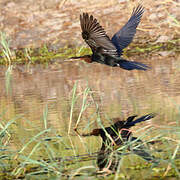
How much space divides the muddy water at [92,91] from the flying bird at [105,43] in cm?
34

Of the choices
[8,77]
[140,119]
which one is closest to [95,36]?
[140,119]

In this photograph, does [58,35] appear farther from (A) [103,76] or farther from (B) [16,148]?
(B) [16,148]

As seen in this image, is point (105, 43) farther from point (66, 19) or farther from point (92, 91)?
point (66, 19)

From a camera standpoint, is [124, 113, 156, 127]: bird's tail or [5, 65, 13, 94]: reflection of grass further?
[5, 65, 13, 94]: reflection of grass

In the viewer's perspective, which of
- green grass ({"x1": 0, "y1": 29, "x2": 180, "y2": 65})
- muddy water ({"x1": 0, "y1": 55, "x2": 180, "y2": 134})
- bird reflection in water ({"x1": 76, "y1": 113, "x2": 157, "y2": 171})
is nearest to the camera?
bird reflection in water ({"x1": 76, "y1": 113, "x2": 157, "y2": 171})

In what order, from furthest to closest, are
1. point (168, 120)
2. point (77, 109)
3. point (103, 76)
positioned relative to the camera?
1. point (103, 76)
2. point (77, 109)
3. point (168, 120)

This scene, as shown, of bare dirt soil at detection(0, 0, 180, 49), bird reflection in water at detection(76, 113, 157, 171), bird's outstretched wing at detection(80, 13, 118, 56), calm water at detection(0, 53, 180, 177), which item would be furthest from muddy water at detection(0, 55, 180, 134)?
bare dirt soil at detection(0, 0, 180, 49)

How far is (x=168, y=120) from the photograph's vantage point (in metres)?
5.18

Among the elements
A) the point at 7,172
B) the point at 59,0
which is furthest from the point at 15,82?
the point at 59,0

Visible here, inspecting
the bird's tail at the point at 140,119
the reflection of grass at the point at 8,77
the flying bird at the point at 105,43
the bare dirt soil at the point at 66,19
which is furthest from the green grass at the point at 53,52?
the bird's tail at the point at 140,119

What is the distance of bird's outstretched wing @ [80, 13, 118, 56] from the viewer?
6.42m

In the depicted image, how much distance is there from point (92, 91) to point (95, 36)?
1535 millimetres

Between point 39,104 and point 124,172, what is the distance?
313 cm

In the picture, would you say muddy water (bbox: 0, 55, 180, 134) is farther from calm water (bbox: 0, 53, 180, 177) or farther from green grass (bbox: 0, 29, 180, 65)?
green grass (bbox: 0, 29, 180, 65)
